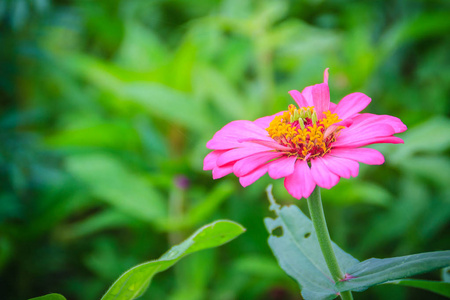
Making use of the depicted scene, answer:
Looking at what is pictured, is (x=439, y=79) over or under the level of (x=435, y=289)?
over

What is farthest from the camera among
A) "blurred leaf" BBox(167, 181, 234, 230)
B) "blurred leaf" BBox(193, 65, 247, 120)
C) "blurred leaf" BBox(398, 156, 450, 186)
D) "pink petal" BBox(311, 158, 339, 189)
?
"blurred leaf" BBox(193, 65, 247, 120)

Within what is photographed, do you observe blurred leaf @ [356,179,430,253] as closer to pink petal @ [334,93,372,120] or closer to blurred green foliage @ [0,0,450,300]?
blurred green foliage @ [0,0,450,300]

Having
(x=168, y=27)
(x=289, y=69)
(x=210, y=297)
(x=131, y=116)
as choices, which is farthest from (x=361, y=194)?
(x=168, y=27)

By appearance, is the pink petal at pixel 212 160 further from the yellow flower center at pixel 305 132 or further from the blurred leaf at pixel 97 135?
the blurred leaf at pixel 97 135

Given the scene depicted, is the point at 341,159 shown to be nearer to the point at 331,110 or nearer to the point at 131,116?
the point at 331,110

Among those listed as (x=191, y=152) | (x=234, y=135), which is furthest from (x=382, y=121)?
(x=191, y=152)

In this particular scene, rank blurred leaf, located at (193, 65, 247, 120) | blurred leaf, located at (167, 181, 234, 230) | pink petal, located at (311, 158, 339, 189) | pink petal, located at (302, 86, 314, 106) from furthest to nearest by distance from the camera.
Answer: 1. blurred leaf, located at (193, 65, 247, 120)
2. blurred leaf, located at (167, 181, 234, 230)
3. pink petal, located at (302, 86, 314, 106)
4. pink petal, located at (311, 158, 339, 189)

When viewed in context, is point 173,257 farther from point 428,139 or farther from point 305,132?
point 428,139

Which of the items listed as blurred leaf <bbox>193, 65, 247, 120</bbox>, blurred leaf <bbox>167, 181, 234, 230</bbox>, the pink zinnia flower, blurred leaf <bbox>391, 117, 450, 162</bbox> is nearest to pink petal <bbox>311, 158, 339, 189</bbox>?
the pink zinnia flower
